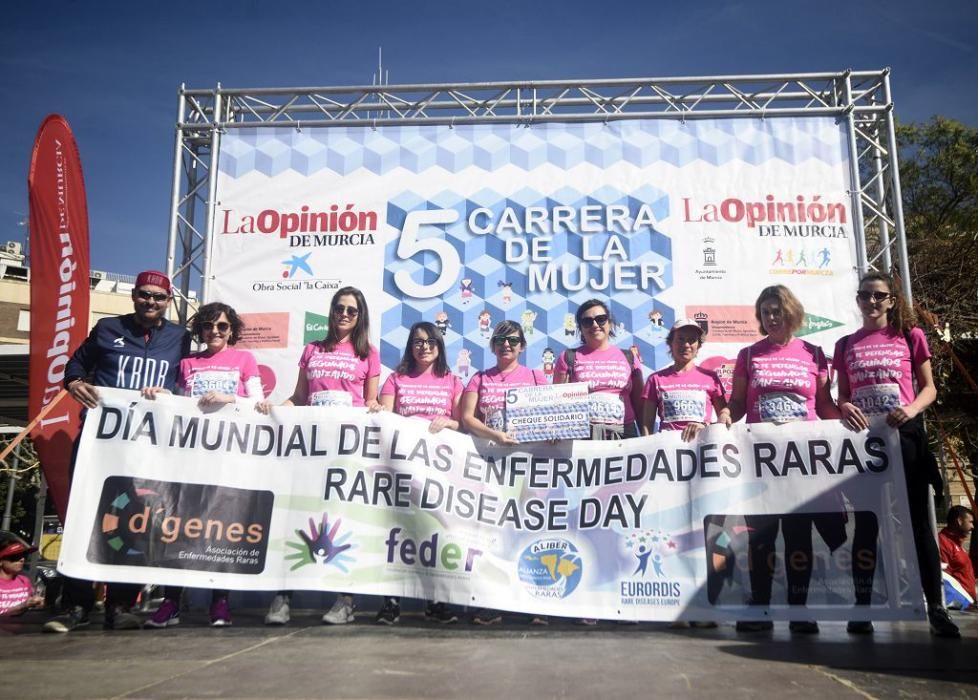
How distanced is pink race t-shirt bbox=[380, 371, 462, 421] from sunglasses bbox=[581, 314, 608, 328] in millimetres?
986

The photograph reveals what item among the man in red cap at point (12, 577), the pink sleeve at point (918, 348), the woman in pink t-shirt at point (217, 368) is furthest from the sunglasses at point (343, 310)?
the pink sleeve at point (918, 348)

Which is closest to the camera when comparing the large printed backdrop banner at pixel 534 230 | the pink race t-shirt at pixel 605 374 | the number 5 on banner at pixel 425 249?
the pink race t-shirt at pixel 605 374

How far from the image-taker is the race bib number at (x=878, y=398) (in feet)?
14.2

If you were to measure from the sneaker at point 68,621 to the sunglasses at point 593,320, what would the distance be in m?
3.54

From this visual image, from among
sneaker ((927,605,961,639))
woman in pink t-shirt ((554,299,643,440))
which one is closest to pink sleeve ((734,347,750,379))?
woman in pink t-shirt ((554,299,643,440))

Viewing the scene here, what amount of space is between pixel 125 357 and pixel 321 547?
1.73 meters

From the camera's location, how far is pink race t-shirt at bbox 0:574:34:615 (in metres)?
5.24

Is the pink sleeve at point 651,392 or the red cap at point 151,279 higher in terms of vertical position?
the red cap at point 151,279

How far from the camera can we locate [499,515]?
14.5 feet

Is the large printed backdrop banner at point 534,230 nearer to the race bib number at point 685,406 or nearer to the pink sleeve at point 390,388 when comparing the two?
the pink sleeve at point 390,388

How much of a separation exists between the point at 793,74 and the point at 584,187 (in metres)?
2.21

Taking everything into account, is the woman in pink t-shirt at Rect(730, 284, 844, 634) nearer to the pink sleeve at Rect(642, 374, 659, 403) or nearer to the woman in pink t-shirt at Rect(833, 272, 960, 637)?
the woman in pink t-shirt at Rect(833, 272, 960, 637)

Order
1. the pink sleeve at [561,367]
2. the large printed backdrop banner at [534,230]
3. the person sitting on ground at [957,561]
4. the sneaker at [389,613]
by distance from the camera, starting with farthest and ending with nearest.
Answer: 1. the large printed backdrop banner at [534,230]
2. the person sitting on ground at [957,561]
3. the pink sleeve at [561,367]
4. the sneaker at [389,613]

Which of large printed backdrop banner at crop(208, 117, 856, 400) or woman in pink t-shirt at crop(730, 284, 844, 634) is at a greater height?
large printed backdrop banner at crop(208, 117, 856, 400)
